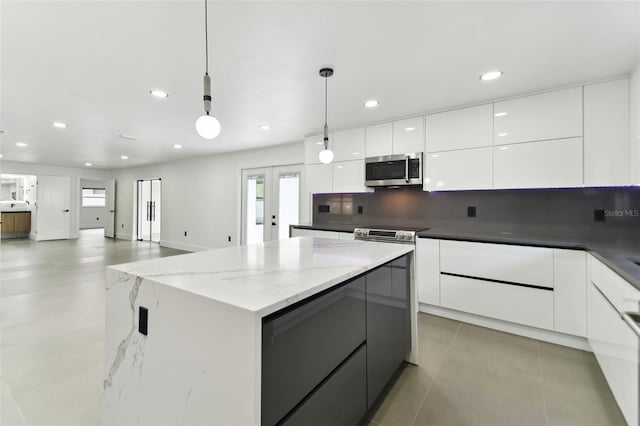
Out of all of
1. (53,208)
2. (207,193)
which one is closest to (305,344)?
(207,193)

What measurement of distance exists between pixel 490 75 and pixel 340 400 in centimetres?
278

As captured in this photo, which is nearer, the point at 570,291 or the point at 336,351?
the point at 336,351

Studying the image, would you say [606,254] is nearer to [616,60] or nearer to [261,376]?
[616,60]

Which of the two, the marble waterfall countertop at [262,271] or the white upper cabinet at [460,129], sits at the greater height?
the white upper cabinet at [460,129]

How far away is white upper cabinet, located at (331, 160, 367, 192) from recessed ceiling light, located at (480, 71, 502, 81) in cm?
178

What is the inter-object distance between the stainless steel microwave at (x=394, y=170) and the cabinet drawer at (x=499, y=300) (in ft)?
4.09

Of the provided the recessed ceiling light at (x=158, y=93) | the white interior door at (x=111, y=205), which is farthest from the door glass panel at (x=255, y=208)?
the white interior door at (x=111, y=205)

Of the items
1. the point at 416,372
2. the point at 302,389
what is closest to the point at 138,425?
the point at 302,389

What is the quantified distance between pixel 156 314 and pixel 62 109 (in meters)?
3.82

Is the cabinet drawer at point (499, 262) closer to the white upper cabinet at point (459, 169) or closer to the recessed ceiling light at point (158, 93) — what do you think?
the white upper cabinet at point (459, 169)

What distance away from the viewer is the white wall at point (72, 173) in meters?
7.97

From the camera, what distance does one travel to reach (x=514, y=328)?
273 cm

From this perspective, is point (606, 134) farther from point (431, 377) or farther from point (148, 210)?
point (148, 210)

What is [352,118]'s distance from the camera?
3.74 meters
